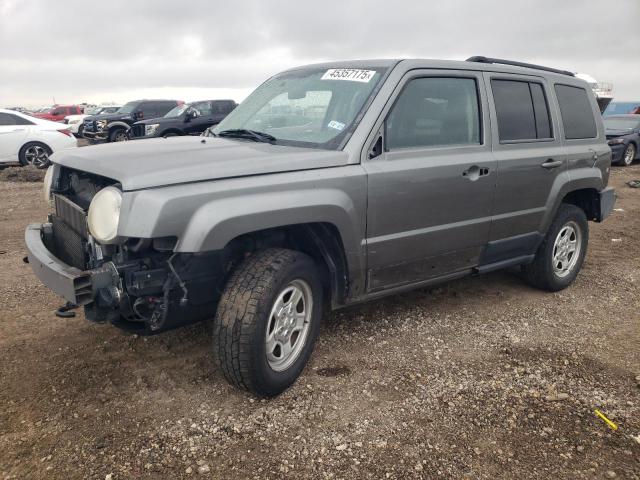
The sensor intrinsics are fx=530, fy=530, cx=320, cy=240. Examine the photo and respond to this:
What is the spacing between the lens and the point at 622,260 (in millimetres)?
5906

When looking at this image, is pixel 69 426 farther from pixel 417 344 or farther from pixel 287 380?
pixel 417 344

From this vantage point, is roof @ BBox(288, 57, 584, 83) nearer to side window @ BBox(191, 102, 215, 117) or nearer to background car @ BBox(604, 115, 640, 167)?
background car @ BBox(604, 115, 640, 167)

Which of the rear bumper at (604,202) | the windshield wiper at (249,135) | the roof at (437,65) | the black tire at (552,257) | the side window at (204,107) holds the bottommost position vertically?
the black tire at (552,257)

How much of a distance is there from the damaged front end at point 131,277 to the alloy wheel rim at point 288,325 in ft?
1.15

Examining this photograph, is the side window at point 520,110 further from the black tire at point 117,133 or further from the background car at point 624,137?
the black tire at point 117,133

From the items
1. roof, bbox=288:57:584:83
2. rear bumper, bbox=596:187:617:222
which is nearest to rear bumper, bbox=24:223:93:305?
roof, bbox=288:57:584:83

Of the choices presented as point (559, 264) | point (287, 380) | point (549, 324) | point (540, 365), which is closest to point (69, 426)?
point (287, 380)

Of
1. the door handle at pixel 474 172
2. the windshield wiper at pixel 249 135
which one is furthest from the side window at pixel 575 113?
the windshield wiper at pixel 249 135

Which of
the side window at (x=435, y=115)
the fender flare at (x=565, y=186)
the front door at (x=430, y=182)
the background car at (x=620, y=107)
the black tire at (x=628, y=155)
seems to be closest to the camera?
the front door at (x=430, y=182)

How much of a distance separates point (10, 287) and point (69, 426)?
2.37 m

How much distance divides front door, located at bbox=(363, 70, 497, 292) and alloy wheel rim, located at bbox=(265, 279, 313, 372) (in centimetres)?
47

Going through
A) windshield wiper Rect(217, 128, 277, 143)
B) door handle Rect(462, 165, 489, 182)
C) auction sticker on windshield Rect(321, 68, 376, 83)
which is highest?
auction sticker on windshield Rect(321, 68, 376, 83)

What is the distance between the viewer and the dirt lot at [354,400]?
248 cm

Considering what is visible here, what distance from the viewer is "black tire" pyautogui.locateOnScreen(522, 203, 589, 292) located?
4.63 m
